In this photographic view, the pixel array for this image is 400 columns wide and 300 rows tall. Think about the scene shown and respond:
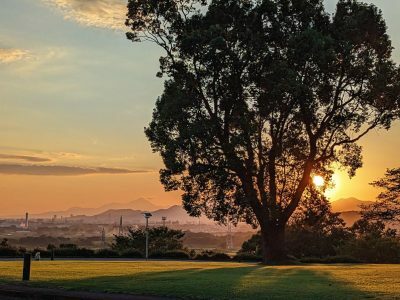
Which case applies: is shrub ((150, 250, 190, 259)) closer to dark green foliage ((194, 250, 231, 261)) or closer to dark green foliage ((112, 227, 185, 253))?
dark green foliage ((194, 250, 231, 261))

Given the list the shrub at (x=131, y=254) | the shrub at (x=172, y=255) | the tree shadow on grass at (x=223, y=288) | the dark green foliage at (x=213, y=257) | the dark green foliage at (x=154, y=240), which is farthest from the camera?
the dark green foliage at (x=154, y=240)

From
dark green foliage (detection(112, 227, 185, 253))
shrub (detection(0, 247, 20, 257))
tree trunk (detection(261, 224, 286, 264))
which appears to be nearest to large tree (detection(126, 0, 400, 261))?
tree trunk (detection(261, 224, 286, 264))

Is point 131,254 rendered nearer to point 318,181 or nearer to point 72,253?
point 72,253

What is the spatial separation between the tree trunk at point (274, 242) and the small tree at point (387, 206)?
8.50m

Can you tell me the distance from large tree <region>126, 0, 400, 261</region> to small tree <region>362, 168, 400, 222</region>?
207 inches

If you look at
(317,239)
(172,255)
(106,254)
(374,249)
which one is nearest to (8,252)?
(106,254)

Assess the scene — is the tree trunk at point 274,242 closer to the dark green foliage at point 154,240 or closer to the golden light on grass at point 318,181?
the golden light on grass at point 318,181

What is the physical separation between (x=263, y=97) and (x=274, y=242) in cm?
1041

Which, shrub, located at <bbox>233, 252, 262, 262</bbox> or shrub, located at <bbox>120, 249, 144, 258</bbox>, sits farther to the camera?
shrub, located at <bbox>120, 249, 144, 258</bbox>

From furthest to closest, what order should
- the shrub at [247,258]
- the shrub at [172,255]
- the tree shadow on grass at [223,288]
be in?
the shrub at [172,255] < the shrub at [247,258] < the tree shadow on grass at [223,288]

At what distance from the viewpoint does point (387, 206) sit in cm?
4166

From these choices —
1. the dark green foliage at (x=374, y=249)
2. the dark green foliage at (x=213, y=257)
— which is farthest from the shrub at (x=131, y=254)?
the dark green foliage at (x=374, y=249)

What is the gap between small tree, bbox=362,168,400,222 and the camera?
41.2m

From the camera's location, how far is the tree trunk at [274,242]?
3766cm
